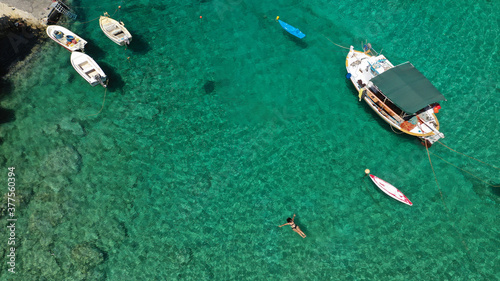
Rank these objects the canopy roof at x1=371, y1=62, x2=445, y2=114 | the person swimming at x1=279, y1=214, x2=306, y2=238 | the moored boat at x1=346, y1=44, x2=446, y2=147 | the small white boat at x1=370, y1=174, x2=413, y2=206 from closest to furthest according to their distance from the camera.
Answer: the person swimming at x1=279, y1=214, x2=306, y2=238
the small white boat at x1=370, y1=174, x2=413, y2=206
the canopy roof at x1=371, y1=62, x2=445, y2=114
the moored boat at x1=346, y1=44, x2=446, y2=147

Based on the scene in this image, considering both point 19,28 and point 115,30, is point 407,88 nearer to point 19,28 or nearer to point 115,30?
point 115,30

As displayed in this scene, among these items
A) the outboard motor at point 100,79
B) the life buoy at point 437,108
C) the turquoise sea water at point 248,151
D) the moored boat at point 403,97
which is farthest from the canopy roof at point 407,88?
the outboard motor at point 100,79

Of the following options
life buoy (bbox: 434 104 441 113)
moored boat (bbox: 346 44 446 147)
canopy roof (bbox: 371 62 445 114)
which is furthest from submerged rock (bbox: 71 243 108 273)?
life buoy (bbox: 434 104 441 113)

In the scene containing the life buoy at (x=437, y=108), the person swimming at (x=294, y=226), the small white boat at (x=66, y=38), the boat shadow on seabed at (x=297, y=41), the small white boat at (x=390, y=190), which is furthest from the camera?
the boat shadow on seabed at (x=297, y=41)

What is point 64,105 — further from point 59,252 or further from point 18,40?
point 59,252

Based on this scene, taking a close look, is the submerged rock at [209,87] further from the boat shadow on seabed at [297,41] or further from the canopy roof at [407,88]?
the canopy roof at [407,88]

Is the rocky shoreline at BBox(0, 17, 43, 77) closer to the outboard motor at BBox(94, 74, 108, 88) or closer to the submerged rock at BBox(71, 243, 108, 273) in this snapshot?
the outboard motor at BBox(94, 74, 108, 88)

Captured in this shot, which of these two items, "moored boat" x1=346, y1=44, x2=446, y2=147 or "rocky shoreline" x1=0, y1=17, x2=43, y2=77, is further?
"rocky shoreline" x1=0, y1=17, x2=43, y2=77
